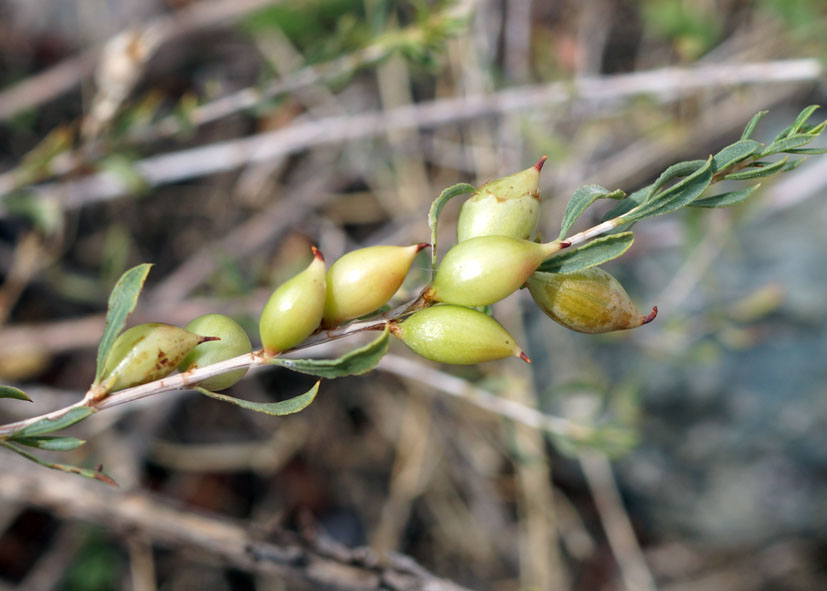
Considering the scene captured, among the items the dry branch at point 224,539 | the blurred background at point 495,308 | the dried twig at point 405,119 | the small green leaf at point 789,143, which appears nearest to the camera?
the small green leaf at point 789,143

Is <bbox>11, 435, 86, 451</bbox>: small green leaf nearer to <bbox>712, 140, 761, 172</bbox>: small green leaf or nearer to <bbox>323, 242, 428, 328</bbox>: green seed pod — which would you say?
<bbox>323, 242, 428, 328</bbox>: green seed pod

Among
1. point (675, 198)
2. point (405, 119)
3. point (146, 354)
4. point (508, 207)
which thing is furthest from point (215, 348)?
point (405, 119)

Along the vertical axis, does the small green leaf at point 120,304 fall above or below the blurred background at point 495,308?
below

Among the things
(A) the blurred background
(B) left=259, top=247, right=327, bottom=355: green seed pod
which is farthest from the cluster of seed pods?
(A) the blurred background

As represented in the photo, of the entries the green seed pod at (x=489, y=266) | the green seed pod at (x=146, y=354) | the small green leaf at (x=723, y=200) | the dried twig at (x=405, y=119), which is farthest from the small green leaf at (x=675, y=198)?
the dried twig at (x=405, y=119)

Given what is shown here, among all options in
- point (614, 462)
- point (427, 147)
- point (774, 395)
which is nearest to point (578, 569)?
point (614, 462)

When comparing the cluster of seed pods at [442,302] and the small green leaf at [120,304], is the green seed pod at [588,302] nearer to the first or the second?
the cluster of seed pods at [442,302]
